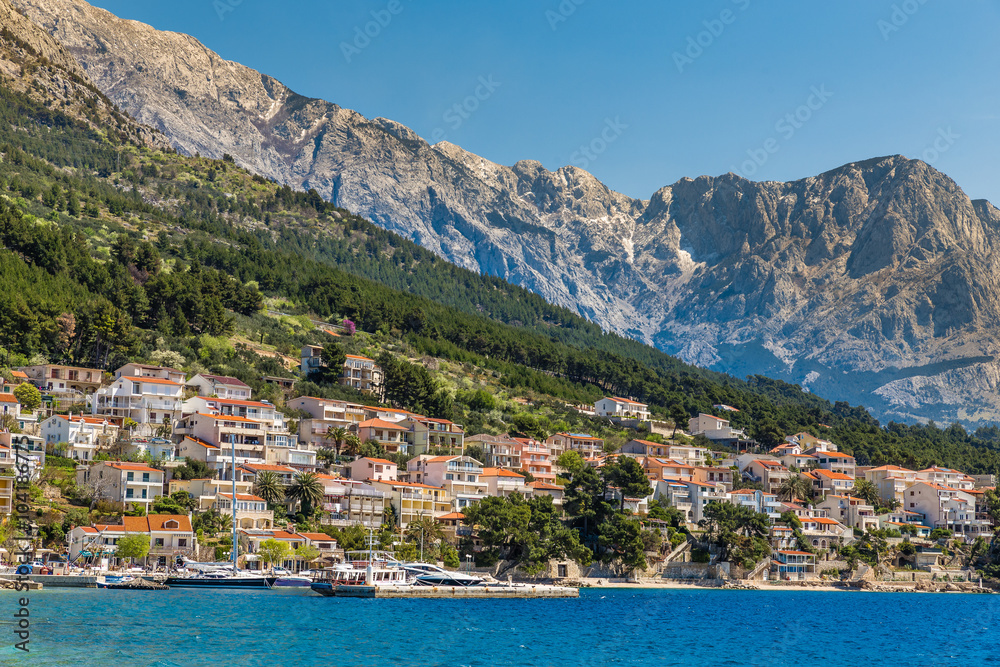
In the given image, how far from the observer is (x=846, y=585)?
112m

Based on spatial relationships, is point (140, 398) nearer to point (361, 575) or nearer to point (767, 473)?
point (361, 575)

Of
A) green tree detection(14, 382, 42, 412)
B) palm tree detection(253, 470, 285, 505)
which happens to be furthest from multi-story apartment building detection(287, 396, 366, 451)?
green tree detection(14, 382, 42, 412)

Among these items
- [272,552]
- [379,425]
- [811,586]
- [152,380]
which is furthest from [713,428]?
[272,552]

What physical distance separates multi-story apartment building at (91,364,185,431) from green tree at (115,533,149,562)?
855 inches

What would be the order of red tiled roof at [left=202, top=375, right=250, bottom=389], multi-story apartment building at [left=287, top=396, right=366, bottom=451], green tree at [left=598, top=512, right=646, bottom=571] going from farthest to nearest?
multi-story apartment building at [left=287, top=396, right=366, bottom=451] → red tiled roof at [left=202, top=375, right=250, bottom=389] → green tree at [left=598, top=512, right=646, bottom=571]

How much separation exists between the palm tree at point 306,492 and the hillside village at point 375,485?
0.19m

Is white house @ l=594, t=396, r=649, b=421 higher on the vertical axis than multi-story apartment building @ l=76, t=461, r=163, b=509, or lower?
higher

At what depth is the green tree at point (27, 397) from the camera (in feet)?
296

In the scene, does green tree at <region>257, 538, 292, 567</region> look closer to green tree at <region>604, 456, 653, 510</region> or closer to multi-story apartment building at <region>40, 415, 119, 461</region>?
multi-story apartment building at <region>40, 415, 119, 461</region>

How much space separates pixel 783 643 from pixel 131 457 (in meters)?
54.7

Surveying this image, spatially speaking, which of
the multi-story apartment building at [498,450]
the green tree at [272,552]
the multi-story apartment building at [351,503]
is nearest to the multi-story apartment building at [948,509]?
the multi-story apartment building at [498,450]

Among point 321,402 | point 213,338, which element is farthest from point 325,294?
point 321,402

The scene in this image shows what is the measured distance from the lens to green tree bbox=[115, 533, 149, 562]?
240 ft

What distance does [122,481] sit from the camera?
80000 millimetres
